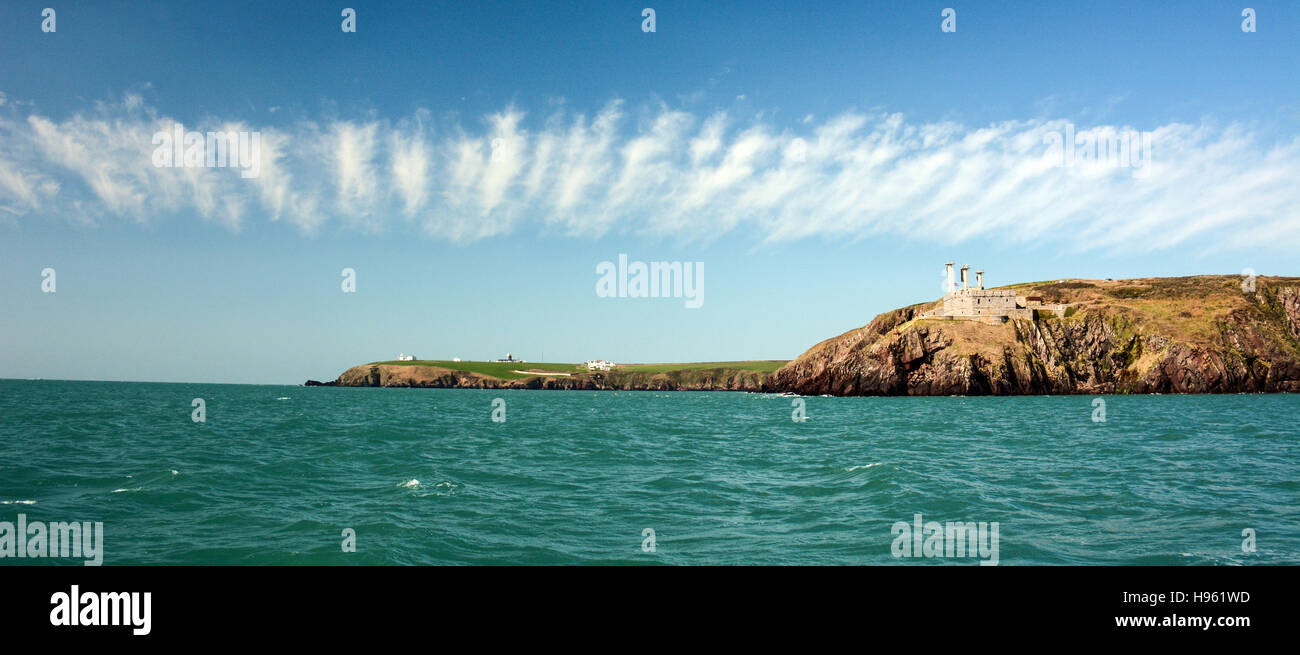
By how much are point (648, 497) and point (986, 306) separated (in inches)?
6287

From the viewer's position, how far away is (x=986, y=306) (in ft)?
517

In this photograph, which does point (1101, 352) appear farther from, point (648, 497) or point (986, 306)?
point (648, 497)

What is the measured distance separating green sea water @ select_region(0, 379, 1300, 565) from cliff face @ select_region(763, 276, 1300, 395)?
101833 mm

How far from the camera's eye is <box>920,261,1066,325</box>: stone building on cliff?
512ft

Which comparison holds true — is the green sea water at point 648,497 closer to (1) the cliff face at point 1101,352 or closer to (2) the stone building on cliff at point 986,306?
(1) the cliff face at point 1101,352

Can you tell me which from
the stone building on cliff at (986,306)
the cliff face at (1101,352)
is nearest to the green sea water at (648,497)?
the cliff face at (1101,352)

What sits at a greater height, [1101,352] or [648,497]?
[1101,352]

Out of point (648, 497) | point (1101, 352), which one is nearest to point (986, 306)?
point (1101, 352)

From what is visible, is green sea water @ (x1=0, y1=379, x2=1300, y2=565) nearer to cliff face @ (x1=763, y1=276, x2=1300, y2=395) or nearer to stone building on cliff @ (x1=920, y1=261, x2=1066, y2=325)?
cliff face @ (x1=763, y1=276, x2=1300, y2=395)

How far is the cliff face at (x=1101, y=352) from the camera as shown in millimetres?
136250

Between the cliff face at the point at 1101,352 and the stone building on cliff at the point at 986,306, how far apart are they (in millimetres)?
4088

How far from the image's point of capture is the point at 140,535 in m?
17.2

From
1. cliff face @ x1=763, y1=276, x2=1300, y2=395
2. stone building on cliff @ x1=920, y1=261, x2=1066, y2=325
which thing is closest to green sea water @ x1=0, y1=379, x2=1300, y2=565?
cliff face @ x1=763, y1=276, x2=1300, y2=395
